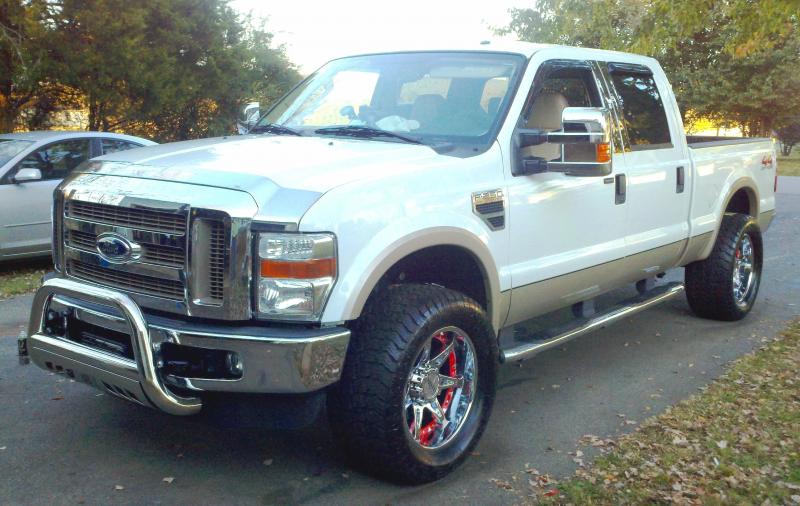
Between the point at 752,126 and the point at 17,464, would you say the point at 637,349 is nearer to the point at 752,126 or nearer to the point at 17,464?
the point at 17,464

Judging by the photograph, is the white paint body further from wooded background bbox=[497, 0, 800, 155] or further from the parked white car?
wooded background bbox=[497, 0, 800, 155]

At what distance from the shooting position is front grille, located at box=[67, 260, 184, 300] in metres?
3.64

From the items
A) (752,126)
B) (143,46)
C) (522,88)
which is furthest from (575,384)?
(752,126)

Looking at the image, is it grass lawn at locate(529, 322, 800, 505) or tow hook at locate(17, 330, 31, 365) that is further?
tow hook at locate(17, 330, 31, 365)

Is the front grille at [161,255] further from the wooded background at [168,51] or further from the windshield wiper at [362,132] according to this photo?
the wooded background at [168,51]

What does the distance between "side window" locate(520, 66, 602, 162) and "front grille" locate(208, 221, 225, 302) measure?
6.00 feet

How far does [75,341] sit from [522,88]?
263cm

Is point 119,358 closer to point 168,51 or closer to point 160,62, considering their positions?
point 160,62

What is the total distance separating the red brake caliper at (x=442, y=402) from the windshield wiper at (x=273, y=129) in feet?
5.34

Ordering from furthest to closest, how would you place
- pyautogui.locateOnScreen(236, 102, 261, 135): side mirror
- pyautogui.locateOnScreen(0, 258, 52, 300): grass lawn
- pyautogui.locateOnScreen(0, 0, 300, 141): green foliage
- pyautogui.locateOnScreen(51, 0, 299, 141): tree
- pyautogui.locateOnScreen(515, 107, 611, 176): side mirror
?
pyautogui.locateOnScreen(51, 0, 299, 141): tree < pyautogui.locateOnScreen(0, 0, 300, 141): green foliage < pyautogui.locateOnScreen(0, 258, 52, 300): grass lawn < pyautogui.locateOnScreen(236, 102, 261, 135): side mirror < pyautogui.locateOnScreen(515, 107, 611, 176): side mirror

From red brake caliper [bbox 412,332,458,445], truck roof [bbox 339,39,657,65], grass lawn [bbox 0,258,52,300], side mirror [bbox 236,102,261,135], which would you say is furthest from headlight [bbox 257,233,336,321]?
grass lawn [bbox 0,258,52,300]

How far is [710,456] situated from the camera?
13.9 feet

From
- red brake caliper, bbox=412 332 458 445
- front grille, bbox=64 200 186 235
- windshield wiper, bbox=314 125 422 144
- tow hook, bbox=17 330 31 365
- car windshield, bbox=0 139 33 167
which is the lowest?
red brake caliper, bbox=412 332 458 445

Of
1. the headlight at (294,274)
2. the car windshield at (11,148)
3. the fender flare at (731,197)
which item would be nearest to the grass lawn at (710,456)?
the headlight at (294,274)
